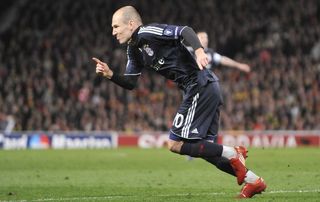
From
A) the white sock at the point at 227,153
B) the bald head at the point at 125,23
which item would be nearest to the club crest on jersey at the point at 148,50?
the bald head at the point at 125,23

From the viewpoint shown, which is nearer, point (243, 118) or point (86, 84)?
point (243, 118)

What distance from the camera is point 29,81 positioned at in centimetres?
3150

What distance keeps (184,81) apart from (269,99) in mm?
19916

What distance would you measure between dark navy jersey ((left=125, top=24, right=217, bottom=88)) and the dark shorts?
13cm

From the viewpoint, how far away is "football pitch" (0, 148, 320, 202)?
10.2m

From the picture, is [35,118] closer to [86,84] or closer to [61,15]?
[86,84]

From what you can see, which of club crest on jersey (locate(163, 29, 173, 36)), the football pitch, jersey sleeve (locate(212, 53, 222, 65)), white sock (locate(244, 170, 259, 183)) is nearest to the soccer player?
white sock (locate(244, 170, 259, 183))

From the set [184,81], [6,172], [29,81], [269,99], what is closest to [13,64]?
[29,81]

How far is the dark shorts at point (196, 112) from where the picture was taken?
9.22 m

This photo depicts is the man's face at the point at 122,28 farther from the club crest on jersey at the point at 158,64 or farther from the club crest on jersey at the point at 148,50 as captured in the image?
the club crest on jersey at the point at 158,64

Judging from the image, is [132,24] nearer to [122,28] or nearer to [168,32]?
[122,28]

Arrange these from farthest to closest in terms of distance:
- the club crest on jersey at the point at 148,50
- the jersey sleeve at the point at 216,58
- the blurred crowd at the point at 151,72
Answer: the blurred crowd at the point at 151,72, the jersey sleeve at the point at 216,58, the club crest on jersey at the point at 148,50

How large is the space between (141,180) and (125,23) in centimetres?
468

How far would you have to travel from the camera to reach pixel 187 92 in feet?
30.7
